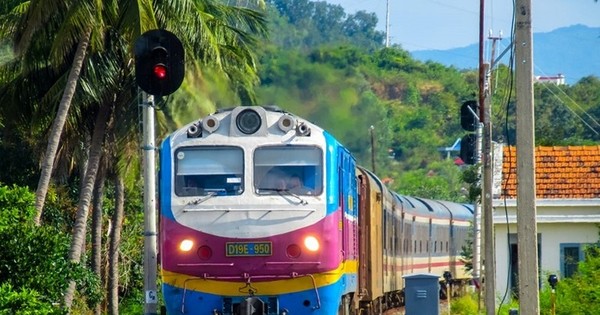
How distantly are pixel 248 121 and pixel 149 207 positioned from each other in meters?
1.98

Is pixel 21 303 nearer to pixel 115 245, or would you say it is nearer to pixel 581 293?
pixel 581 293

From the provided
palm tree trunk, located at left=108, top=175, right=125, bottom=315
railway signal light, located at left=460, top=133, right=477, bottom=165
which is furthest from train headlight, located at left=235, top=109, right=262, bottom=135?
railway signal light, located at left=460, top=133, right=477, bottom=165

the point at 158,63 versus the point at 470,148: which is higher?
the point at 470,148

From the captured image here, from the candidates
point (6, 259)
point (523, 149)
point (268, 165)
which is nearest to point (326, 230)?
point (268, 165)

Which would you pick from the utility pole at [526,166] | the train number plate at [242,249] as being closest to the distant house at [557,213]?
the train number plate at [242,249]

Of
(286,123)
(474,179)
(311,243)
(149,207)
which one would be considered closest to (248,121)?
(286,123)

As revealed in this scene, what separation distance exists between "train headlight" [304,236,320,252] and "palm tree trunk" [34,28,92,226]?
9010 millimetres

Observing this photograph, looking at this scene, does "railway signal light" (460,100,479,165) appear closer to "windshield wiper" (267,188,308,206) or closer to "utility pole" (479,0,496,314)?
"utility pole" (479,0,496,314)

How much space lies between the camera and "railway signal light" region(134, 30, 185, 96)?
15.6 meters

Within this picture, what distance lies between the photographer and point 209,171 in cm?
1725

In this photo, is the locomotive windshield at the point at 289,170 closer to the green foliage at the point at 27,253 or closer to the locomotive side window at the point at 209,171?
the locomotive side window at the point at 209,171

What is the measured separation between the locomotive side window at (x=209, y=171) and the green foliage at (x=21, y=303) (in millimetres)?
2299

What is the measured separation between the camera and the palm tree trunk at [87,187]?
27.1 meters

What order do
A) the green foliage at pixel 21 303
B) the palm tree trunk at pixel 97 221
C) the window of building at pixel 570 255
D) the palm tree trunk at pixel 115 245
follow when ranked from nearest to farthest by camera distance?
the green foliage at pixel 21 303, the window of building at pixel 570 255, the palm tree trunk at pixel 97 221, the palm tree trunk at pixel 115 245
